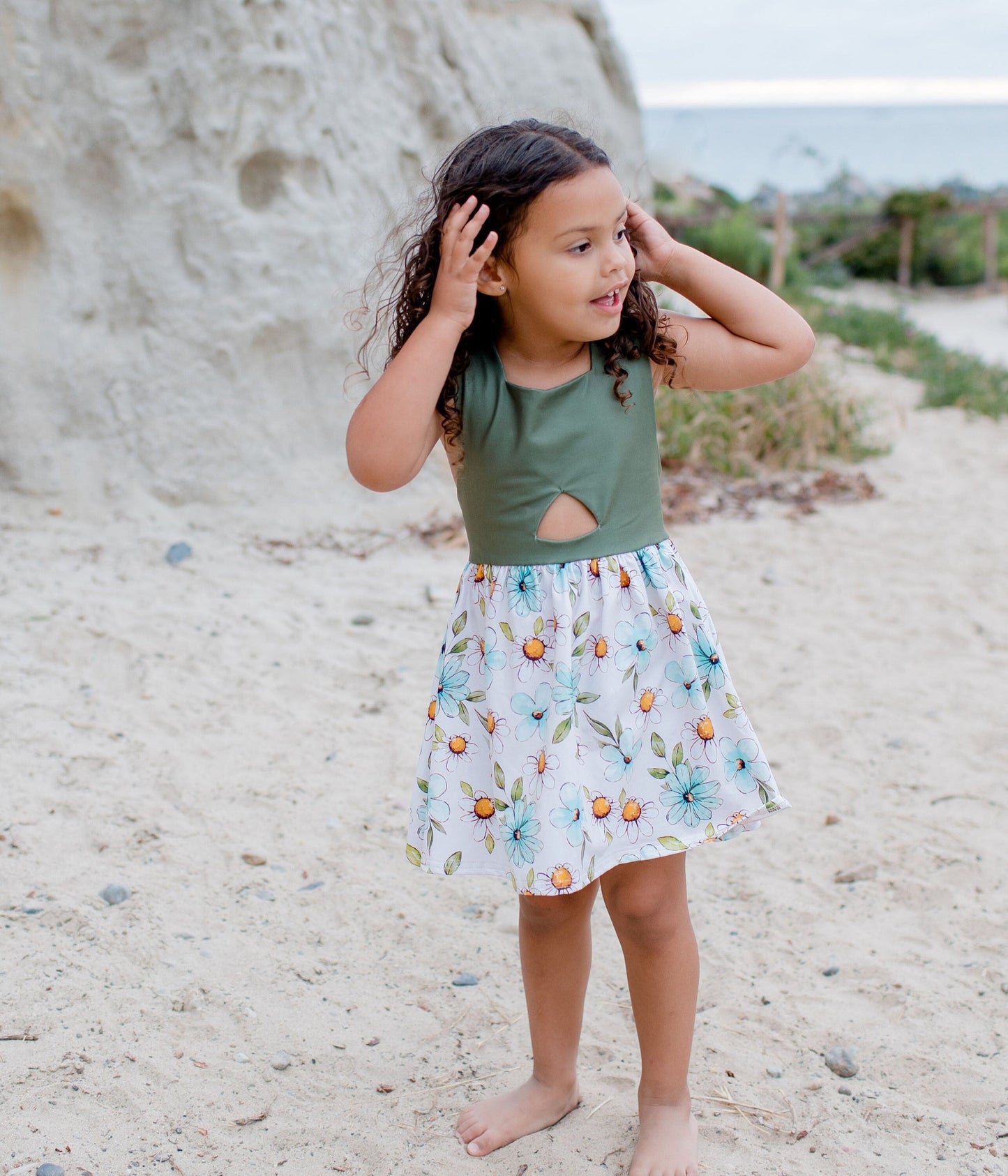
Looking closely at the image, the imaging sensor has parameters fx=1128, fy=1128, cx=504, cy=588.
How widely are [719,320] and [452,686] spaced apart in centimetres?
68

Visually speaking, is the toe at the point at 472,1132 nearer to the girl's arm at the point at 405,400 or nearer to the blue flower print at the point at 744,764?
the blue flower print at the point at 744,764

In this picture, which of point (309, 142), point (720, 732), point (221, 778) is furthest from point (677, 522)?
point (720, 732)

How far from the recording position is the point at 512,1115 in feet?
6.08

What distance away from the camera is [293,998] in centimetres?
216

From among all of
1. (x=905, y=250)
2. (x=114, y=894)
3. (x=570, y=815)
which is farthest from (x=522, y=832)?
(x=905, y=250)

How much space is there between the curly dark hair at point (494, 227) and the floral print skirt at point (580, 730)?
284 millimetres

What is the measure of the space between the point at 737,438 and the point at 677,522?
1030 mm

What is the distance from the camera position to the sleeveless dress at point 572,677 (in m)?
1.57

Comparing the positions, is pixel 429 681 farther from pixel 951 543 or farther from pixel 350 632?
pixel 951 543

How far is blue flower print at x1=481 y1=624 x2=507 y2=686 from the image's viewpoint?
159cm

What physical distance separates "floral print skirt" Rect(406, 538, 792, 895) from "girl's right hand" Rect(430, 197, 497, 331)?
37cm

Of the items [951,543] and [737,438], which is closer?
[951,543]

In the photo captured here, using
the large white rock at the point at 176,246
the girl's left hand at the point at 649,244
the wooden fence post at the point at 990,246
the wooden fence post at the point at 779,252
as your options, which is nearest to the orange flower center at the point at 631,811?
the girl's left hand at the point at 649,244

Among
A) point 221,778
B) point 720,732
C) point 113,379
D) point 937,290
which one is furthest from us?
point 937,290
